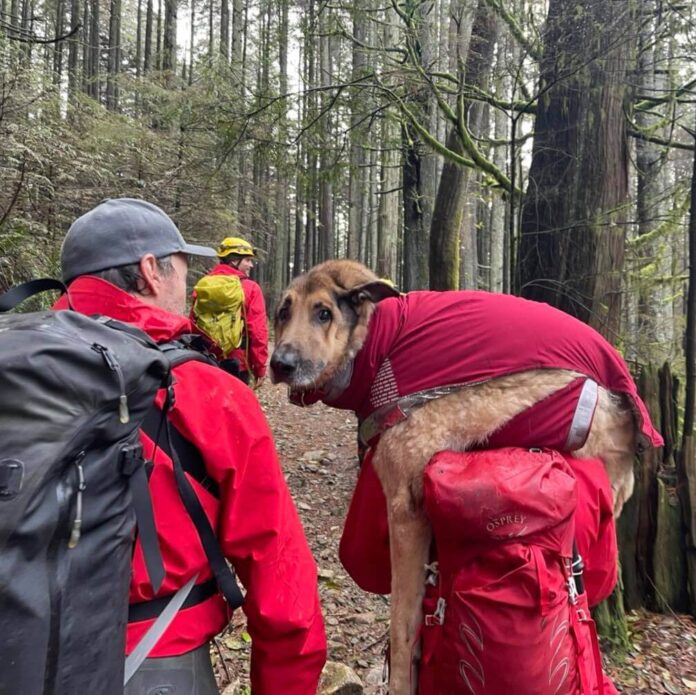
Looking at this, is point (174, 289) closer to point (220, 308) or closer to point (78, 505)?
point (78, 505)

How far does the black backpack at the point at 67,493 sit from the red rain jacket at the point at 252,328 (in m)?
5.63

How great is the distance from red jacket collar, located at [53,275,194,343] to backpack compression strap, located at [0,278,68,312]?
6.8 inches

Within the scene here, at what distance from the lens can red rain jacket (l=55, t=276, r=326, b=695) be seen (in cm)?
162

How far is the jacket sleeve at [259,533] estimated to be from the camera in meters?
1.66

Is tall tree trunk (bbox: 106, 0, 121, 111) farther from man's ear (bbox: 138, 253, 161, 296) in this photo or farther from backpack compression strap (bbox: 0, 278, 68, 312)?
backpack compression strap (bbox: 0, 278, 68, 312)

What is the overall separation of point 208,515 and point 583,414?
1.35 metres

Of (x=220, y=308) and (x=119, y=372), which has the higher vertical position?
(x=220, y=308)

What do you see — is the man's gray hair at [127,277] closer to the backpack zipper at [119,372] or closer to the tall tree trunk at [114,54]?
the backpack zipper at [119,372]

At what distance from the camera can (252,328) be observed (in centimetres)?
707

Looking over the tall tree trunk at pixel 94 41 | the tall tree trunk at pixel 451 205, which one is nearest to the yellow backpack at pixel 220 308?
the tall tree trunk at pixel 451 205

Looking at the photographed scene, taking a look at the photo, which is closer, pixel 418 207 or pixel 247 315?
pixel 247 315

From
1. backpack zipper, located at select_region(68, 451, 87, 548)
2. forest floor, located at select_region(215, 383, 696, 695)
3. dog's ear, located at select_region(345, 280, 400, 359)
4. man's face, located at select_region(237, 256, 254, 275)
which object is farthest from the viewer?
man's face, located at select_region(237, 256, 254, 275)

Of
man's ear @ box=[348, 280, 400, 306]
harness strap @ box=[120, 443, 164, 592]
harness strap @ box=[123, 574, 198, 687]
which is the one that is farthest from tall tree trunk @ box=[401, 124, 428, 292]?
harness strap @ box=[120, 443, 164, 592]

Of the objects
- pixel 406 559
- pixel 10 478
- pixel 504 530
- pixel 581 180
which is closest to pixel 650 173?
pixel 581 180
